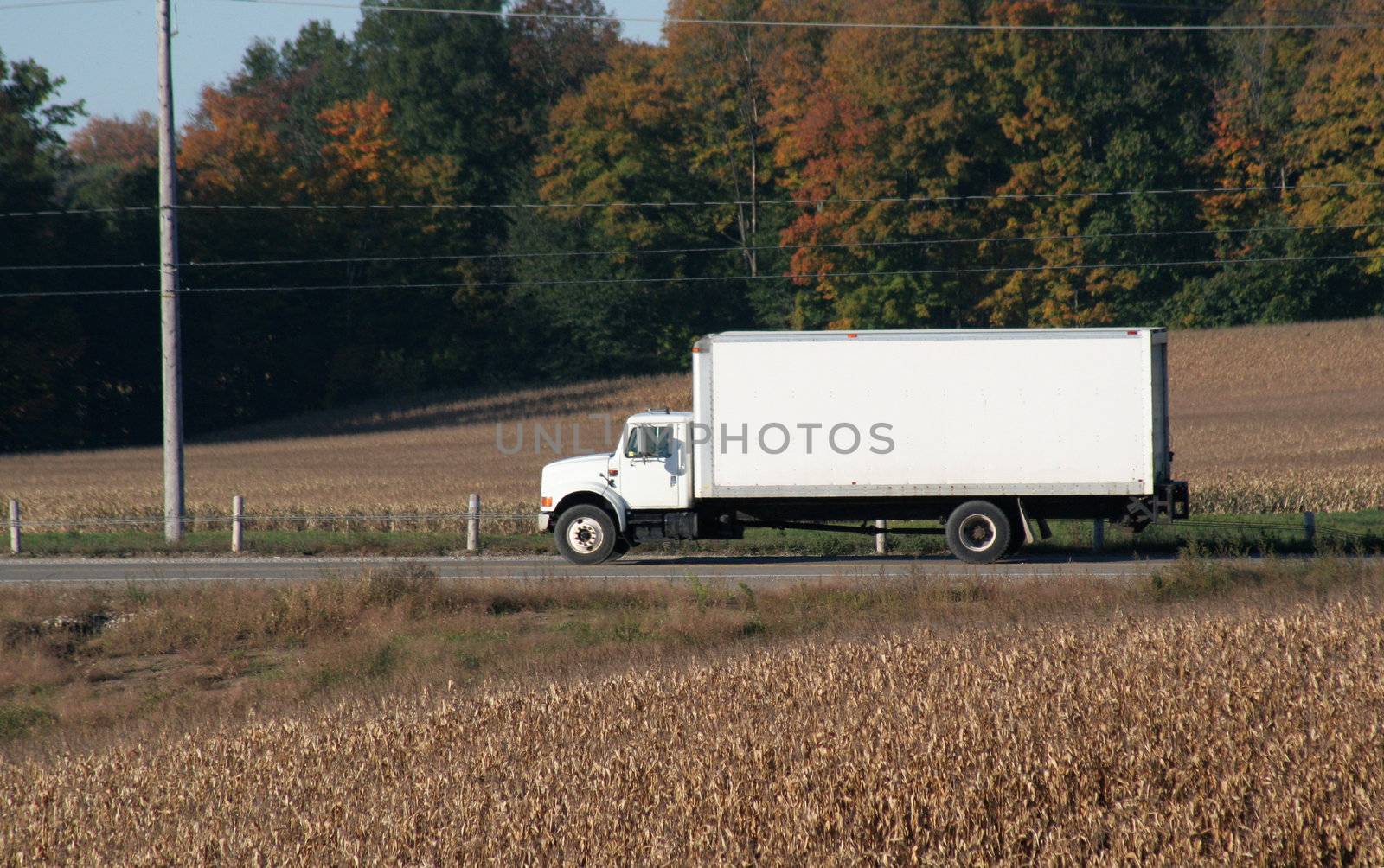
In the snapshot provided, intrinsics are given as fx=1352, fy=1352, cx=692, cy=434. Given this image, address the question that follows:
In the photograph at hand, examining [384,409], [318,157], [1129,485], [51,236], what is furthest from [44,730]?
[318,157]

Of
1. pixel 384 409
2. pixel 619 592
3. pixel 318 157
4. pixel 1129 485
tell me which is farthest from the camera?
pixel 318 157

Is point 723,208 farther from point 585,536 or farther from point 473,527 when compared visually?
point 585,536

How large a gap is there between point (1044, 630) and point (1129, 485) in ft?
25.2

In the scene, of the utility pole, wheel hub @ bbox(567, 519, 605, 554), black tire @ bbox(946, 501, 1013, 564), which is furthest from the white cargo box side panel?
the utility pole

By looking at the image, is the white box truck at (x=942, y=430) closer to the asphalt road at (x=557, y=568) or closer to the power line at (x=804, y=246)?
the asphalt road at (x=557, y=568)

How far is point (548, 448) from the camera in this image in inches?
2106

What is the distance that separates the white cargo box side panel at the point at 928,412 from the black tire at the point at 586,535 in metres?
1.72

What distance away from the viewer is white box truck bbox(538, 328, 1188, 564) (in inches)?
749

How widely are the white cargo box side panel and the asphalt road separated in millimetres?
1167

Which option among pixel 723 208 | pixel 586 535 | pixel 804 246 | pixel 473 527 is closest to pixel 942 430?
pixel 586 535

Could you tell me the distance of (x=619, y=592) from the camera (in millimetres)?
16125

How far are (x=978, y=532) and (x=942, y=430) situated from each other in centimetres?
160

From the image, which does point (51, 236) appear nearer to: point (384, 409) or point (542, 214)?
point (384, 409)

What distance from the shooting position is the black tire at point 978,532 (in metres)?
19.3
